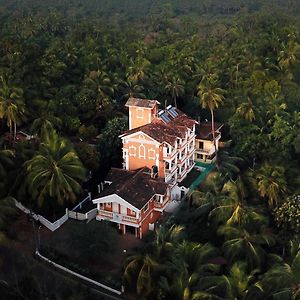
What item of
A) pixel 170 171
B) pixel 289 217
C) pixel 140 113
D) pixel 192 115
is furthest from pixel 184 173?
pixel 192 115

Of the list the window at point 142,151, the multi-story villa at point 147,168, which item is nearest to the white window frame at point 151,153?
the multi-story villa at point 147,168

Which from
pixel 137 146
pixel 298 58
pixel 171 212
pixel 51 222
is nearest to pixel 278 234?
pixel 171 212

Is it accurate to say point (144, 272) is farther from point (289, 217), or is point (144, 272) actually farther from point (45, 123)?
point (45, 123)

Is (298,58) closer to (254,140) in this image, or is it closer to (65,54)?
(254,140)

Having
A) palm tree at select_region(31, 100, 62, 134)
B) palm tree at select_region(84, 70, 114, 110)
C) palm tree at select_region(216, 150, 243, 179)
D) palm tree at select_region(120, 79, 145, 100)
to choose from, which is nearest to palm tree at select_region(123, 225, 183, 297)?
palm tree at select_region(216, 150, 243, 179)

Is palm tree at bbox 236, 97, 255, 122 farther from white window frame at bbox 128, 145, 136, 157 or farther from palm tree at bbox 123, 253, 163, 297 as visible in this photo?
palm tree at bbox 123, 253, 163, 297

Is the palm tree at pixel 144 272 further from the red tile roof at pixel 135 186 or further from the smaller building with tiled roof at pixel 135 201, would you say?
the red tile roof at pixel 135 186
